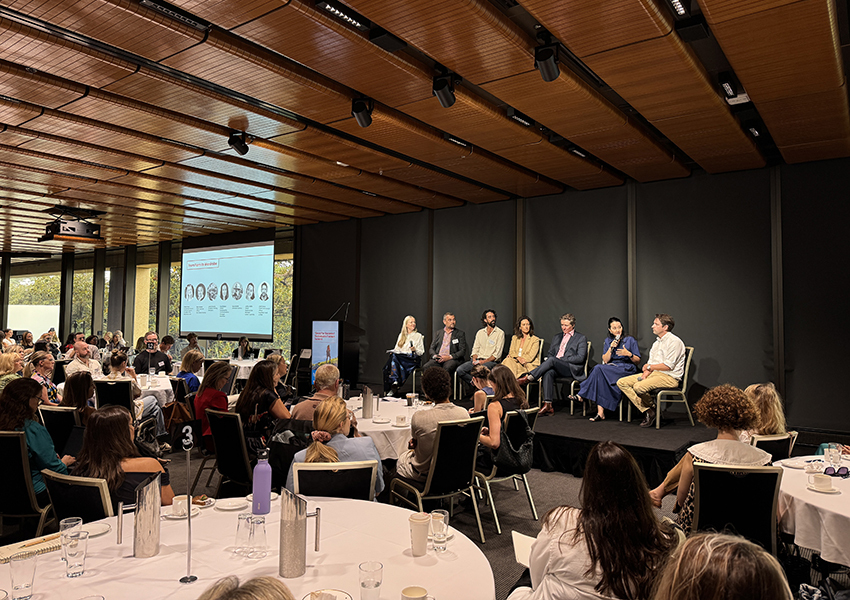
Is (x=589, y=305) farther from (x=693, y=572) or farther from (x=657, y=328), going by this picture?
(x=693, y=572)

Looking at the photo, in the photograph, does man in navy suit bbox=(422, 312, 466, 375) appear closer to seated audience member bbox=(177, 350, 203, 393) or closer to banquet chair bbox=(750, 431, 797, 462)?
seated audience member bbox=(177, 350, 203, 393)

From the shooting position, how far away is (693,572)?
3.58 feet

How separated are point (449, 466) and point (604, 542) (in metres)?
2.20

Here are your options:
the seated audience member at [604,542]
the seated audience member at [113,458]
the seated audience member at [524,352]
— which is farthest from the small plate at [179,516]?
the seated audience member at [524,352]

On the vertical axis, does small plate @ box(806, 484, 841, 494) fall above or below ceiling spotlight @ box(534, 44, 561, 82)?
below

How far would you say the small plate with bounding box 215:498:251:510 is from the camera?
246cm

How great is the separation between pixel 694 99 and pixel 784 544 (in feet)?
11.4

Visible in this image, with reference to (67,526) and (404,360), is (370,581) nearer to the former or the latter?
(67,526)

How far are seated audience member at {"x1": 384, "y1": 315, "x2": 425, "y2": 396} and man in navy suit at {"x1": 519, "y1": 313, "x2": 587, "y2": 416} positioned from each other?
2.00 meters

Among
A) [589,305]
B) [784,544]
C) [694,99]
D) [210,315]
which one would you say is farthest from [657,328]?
[210,315]

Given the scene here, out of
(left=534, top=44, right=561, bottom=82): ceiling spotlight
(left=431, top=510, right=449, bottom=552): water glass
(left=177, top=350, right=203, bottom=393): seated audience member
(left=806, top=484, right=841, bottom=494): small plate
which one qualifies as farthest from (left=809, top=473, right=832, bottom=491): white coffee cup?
(left=177, top=350, right=203, bottom=393): seated audience member

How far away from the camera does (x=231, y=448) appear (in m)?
4.18

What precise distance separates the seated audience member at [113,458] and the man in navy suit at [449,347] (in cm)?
594

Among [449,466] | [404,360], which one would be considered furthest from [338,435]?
[404,360]
